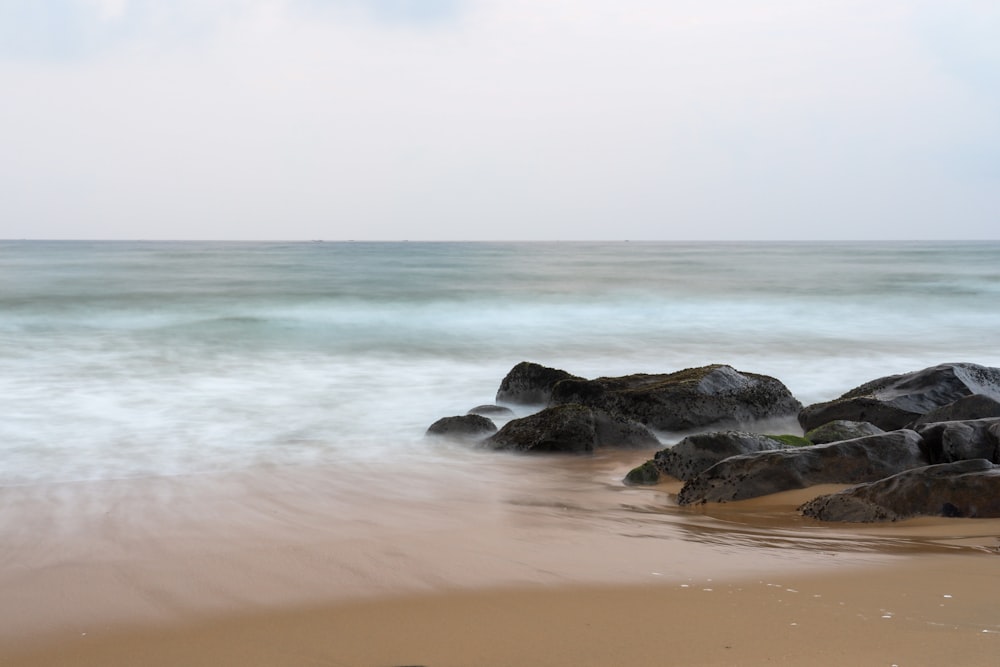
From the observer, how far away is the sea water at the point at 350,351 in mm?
7102

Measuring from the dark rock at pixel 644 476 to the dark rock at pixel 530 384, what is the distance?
2469 mm

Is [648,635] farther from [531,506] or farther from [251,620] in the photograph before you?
[531,506]

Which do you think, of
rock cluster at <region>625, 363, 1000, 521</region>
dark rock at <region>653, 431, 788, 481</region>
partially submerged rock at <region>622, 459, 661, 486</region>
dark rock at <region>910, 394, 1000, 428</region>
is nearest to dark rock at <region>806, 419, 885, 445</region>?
rock cluster at <region>625, 363, 1000, 521</region>

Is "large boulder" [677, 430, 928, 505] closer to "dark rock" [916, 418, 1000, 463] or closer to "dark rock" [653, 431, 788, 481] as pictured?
"dark rock" [916, 418, 1000, 463]

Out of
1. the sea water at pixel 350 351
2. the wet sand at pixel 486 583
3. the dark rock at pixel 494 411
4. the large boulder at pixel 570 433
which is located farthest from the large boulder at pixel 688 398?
the wet sand at pixel 486 583

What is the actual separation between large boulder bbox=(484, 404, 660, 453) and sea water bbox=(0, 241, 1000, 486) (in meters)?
0.46

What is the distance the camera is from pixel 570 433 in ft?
20.3

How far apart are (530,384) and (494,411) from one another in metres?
0.41

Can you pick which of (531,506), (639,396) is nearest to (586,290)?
(639,396)

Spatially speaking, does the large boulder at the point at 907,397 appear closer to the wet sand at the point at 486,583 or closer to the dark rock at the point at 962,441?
the dark rock at the point at 962,441

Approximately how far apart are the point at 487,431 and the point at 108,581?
3511 millimetres

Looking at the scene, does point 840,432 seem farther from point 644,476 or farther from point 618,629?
point 618,629

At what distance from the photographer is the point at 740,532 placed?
3.99 m

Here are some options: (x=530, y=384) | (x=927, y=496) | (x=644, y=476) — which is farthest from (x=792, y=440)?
(x=530, y=384)
